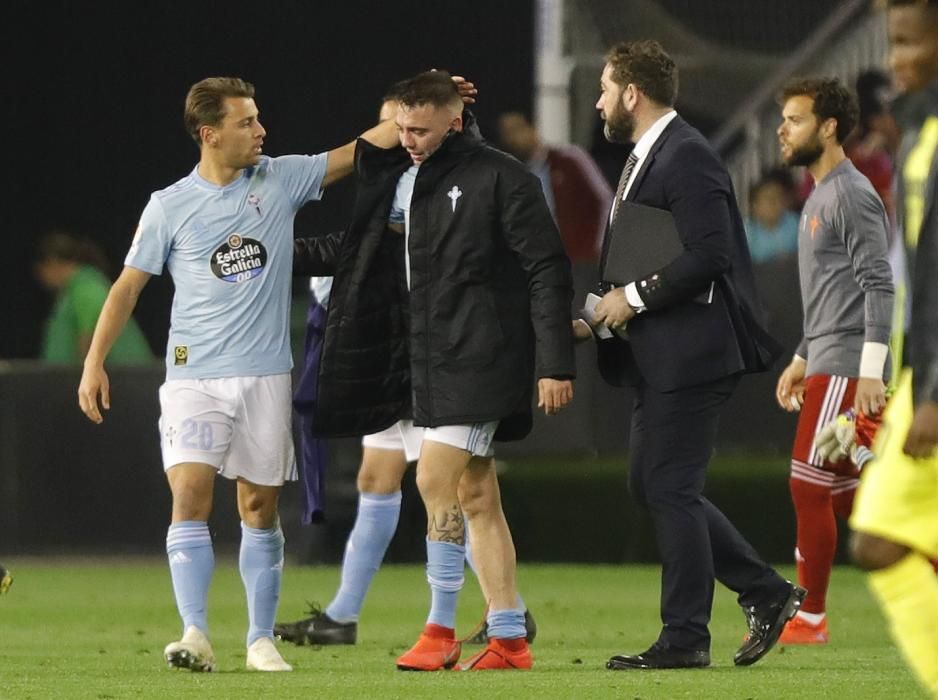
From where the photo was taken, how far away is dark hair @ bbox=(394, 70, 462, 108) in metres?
7.91

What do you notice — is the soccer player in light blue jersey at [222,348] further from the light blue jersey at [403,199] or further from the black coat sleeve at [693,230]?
the black coat sleeve at [693,230]

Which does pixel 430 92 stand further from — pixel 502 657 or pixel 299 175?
pixel 502 657

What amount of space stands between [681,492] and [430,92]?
159 centimetres

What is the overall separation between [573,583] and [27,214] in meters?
6.94

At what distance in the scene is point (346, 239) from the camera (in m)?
8.28

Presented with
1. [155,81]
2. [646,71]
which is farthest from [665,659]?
[155,81]

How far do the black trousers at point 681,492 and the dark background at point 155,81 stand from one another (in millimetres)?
10162

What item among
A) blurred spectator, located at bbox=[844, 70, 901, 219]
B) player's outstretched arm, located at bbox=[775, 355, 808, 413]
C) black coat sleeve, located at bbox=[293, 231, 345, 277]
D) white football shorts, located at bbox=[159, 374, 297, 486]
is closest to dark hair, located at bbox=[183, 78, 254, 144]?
black coat sleeve, located at bbox=[293, 231, 345, 277]

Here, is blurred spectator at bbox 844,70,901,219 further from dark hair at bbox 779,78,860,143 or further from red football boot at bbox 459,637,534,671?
red football boot at bbox 459,637,534,671

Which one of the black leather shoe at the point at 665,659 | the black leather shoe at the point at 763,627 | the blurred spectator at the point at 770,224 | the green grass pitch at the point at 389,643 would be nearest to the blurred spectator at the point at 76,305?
the green grass pitch at the point at 389,643

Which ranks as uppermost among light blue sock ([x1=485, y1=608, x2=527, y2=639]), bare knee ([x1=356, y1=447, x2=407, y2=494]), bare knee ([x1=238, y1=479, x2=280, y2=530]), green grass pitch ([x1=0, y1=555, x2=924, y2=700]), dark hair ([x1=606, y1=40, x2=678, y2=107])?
dark hair ([x1=606, y1=40, x2=678, y2=107])

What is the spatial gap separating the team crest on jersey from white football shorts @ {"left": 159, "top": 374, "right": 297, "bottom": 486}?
1.20 ft

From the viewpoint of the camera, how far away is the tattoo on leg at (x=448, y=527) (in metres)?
7.98

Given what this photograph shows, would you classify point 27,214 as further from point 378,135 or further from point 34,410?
point 378,135
